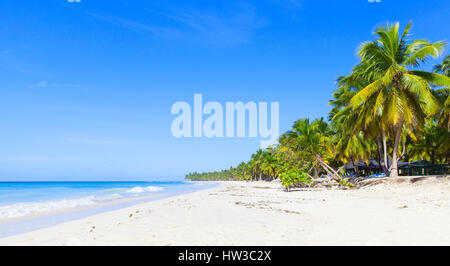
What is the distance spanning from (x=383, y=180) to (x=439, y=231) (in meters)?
13.1

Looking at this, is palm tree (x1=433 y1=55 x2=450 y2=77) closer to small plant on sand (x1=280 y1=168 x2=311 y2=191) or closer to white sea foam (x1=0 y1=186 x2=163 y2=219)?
small plant on sand (x1=280 y1=168 x2=311 y2=191)

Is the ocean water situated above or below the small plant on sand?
below

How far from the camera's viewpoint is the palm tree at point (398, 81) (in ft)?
47.7

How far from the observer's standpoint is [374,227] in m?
5.27

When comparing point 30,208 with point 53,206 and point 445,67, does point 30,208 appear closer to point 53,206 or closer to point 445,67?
point 53,206

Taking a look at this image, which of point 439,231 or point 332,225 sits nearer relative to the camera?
point 439,231

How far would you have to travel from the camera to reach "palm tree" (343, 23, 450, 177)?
1454 cm

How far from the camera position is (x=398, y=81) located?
633 inches

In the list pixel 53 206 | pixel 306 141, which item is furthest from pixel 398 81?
pixel 53 206

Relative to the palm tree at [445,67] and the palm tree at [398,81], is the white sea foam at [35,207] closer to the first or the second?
the palm tree at [398,81]

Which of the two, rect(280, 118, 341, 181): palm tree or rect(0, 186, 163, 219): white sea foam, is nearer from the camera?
rect(0, 186, 163, 219): white sea foam

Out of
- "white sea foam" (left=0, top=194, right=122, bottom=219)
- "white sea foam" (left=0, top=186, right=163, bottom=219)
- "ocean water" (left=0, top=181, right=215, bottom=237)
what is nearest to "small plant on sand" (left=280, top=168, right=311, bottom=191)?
"ocean water" (left=0, top=181, right=215, bottom=237)
